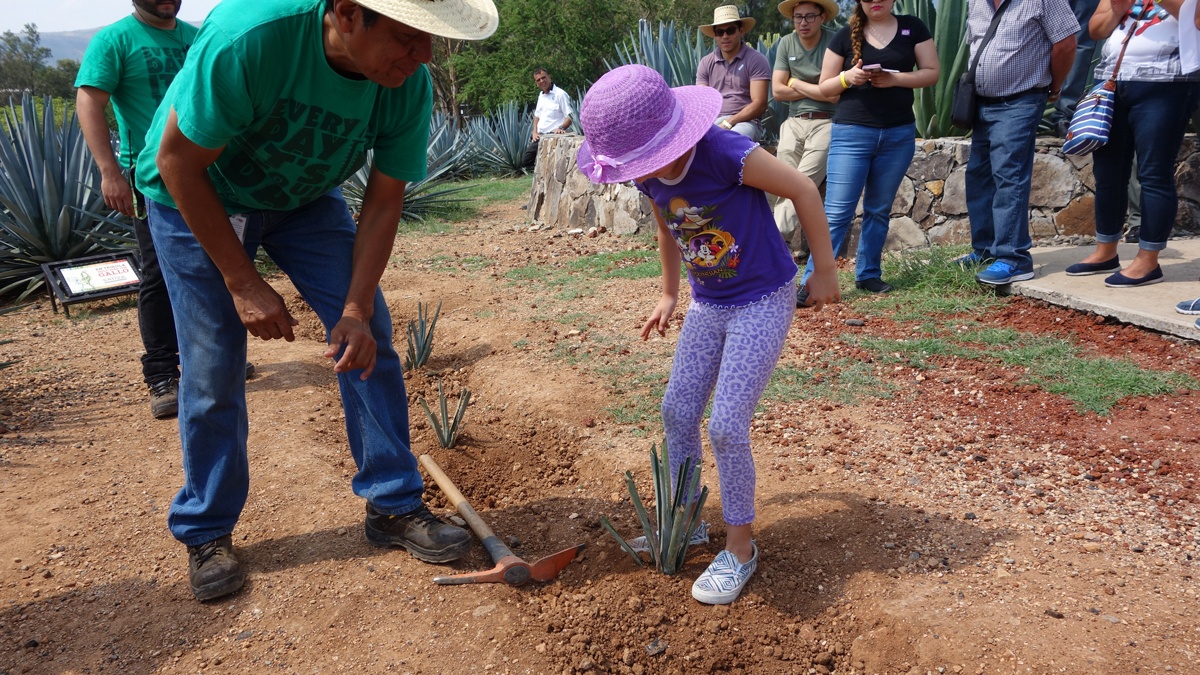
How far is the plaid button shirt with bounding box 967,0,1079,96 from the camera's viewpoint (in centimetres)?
432

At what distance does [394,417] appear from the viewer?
8.36ft

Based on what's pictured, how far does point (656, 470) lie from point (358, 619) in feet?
2.99

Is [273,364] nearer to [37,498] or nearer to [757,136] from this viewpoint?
[37,498]

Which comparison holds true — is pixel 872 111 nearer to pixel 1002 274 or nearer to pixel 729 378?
pixel 1002 274

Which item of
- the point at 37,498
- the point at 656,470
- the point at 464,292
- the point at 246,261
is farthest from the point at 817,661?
the point at 464,292

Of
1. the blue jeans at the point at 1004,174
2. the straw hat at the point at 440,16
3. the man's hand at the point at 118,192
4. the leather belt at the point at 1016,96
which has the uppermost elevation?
the straw hat at the point at 440,16

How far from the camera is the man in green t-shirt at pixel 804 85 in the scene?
17.4 ft

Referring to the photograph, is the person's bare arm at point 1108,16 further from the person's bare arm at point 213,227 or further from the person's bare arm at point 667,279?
the person's bare arm at point 213,227

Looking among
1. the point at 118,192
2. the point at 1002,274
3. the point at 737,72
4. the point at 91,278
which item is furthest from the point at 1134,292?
the point at 91,278

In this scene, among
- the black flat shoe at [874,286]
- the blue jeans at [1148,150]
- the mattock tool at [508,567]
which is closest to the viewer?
the mattock tool at [508,567]

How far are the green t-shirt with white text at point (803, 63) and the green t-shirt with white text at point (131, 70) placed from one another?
360 cm

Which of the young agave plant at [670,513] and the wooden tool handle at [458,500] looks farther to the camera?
the wooden tool handle at [458,500]

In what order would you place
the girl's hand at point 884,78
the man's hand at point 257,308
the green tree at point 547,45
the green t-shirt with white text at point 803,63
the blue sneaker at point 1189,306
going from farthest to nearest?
the green tree at point 547,45 < the green t-shirt with white text at point 803,63 < the girl's hand at point 884,78 < the blue sneaker at point 1189,306 < the man's hand at point 257,308

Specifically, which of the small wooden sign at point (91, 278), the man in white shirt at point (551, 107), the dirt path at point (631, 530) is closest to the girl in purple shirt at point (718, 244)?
the dirt path at point (631, 530)
